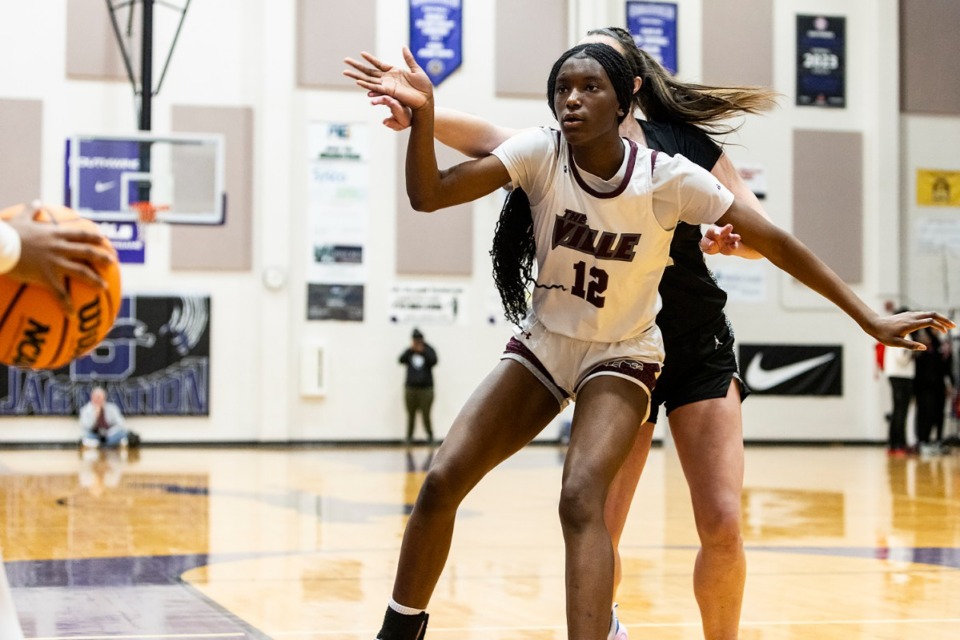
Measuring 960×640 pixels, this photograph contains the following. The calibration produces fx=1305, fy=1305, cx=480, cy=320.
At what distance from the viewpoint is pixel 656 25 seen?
880 inches

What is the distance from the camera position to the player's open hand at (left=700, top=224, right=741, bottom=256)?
4.14 metres

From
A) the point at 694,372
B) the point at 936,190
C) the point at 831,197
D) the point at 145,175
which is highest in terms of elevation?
the point at 936,190

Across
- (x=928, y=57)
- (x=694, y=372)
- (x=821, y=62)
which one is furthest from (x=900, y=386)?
(x=694, y=372)

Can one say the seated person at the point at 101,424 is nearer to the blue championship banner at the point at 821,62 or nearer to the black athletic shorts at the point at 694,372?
the blue championship banner at the point at 821,62

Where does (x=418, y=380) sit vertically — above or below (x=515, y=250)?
below

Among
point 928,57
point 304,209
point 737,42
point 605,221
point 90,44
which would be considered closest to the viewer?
point 605,221

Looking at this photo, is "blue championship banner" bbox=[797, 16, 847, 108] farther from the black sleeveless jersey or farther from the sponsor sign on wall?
the black sleeveless jersey

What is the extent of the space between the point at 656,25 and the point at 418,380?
736cm

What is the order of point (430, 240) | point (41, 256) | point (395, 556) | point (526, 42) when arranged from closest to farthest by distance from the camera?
point (41, 256) → point (395, 556) → point (430, 240) → point (526, 42)

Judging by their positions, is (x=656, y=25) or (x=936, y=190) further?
(x=936, y=190)

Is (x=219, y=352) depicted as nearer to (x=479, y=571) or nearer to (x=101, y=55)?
(x=101, y=55)

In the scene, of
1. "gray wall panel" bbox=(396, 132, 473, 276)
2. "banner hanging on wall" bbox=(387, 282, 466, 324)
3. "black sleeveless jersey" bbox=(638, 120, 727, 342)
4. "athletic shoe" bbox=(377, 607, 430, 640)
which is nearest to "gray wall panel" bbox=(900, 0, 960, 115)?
"gray wall panel" bbox=(396, 132, 473, 276)

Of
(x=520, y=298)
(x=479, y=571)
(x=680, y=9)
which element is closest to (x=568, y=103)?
(x=520, y=298)

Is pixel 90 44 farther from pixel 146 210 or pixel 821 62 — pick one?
pixel 821 62
